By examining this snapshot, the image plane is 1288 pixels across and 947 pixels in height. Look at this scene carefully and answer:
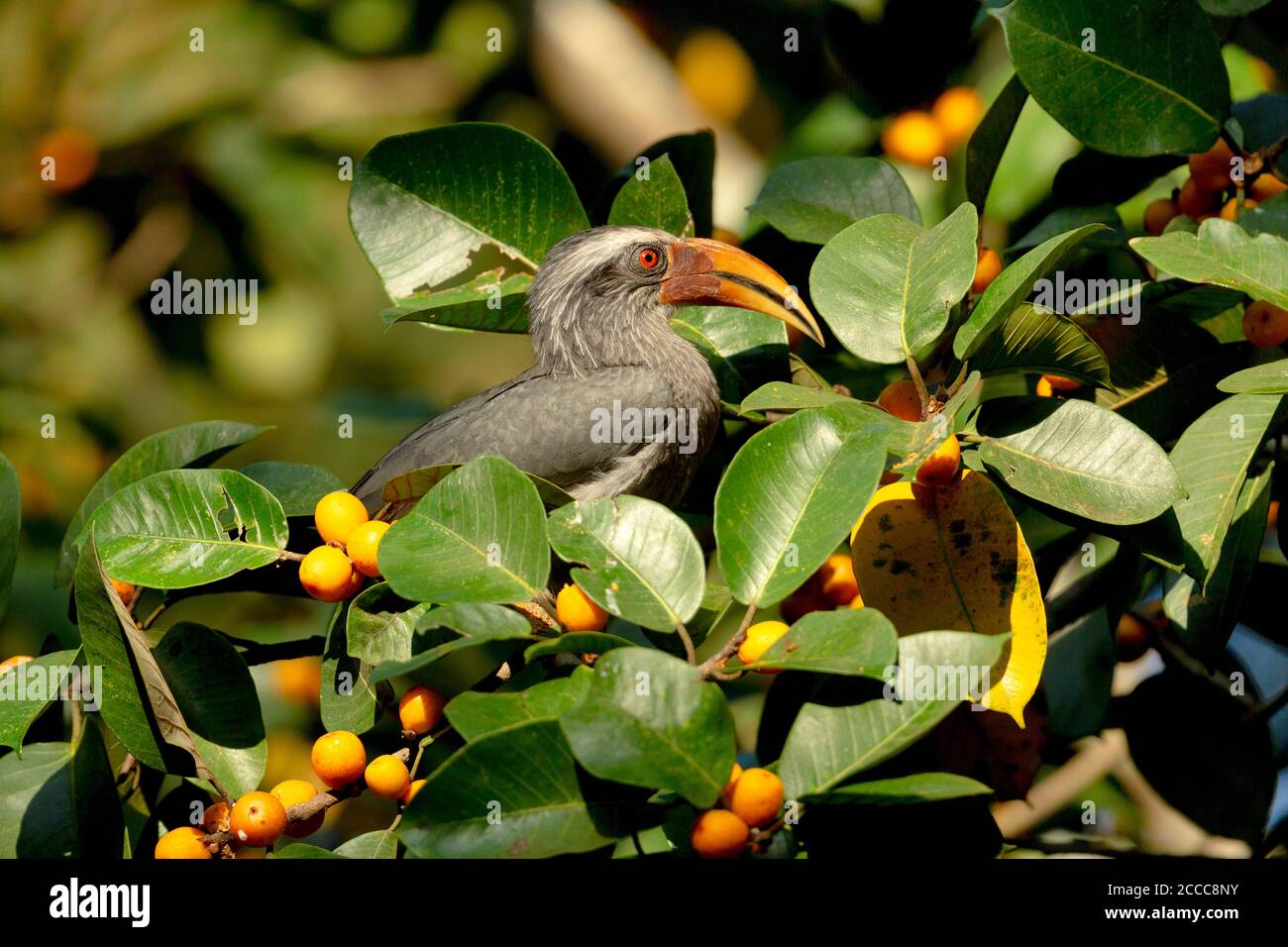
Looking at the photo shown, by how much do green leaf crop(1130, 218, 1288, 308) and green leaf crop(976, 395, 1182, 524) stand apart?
27cm

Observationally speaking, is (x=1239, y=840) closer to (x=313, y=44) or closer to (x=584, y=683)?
(x=584, y=683)

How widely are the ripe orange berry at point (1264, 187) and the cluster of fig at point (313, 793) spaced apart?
72.9 inches

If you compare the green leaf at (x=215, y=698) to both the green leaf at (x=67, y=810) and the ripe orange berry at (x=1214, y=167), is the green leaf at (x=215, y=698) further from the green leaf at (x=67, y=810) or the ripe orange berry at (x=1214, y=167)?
the ripe orange berry at (x=1214, y=167)

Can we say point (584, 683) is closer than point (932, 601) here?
Yes

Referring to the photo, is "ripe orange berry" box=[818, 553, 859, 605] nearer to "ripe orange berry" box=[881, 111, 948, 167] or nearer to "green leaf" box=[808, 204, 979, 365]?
"green leaf" box=[808, 204, 979, 365]

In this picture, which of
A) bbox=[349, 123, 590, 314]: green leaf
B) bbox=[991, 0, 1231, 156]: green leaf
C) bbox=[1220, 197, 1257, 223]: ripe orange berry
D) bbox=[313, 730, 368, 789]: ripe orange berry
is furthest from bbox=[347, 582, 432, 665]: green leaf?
bbox=[1220, 197, 1257, 223]: ripe orange berry

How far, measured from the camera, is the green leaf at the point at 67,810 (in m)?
1.93

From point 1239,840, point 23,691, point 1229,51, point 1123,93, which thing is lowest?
point 1239,840

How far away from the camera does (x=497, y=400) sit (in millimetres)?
3141

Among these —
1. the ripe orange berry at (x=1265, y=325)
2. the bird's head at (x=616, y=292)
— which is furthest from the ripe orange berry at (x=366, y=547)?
the ripe orange berry at (x=1265, y=325)

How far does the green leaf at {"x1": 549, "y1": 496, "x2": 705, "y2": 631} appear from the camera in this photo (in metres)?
1.70

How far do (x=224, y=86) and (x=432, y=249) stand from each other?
7.89 ft

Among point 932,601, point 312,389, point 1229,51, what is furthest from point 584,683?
point 312,389

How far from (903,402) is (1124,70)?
2.69ft
